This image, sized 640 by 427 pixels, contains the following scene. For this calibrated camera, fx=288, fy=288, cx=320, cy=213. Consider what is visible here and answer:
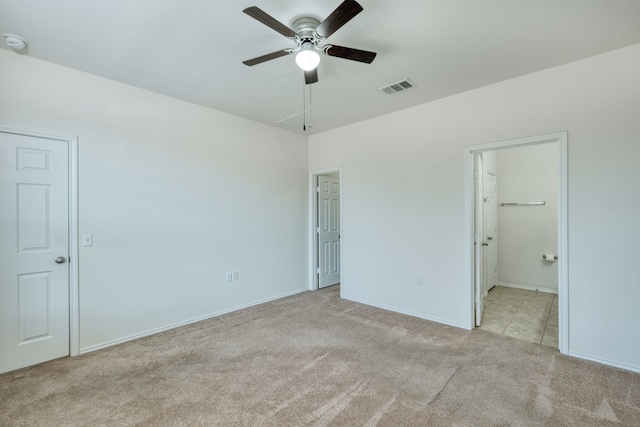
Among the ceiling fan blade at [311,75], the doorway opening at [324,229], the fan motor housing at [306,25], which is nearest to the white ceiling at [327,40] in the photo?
the fan motor housing at [306,25]

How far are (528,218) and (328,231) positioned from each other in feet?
11.9

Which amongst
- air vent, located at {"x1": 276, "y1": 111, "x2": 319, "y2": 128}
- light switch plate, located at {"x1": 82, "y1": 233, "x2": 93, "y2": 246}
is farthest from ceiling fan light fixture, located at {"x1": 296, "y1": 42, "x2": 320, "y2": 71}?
light switch plate, located at {"x1": 82, "y1": 233, "x2": 93, "y2": 246}

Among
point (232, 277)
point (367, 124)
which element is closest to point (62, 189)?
point (232, 277)

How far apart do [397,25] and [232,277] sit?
350cm

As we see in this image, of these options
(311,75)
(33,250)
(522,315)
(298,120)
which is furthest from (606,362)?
(33,250)

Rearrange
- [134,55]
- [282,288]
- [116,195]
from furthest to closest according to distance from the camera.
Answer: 1. [282,288]
2. [116,195]
3. [134,55]

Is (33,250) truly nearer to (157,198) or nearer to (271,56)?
(157,198)

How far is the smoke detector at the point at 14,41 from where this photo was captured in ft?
7.39

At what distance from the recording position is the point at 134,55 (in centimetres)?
257

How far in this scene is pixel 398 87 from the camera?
10.6 feet

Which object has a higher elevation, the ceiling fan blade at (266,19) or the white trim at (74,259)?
the ceiling fan blade at (266,19)

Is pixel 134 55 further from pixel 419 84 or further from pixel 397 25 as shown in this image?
pixel 419 84

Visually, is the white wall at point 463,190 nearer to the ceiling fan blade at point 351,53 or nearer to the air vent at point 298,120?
the air vent at point 298,120

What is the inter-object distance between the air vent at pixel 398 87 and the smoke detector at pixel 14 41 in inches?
127
